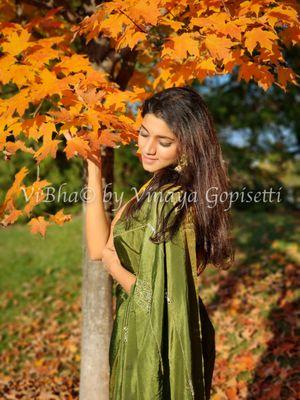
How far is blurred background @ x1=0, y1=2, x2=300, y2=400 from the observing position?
15.6 feet

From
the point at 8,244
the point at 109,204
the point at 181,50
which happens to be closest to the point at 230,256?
the point at 181,50

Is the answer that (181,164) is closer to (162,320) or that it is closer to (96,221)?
(96,221)

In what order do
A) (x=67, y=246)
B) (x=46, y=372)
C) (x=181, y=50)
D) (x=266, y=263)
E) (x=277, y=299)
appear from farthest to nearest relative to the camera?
1. (x=67, y=246)
2. (x=266, y=263)
3. (x=277, y=299)
4. (x=46, y=372)
5. (x=181, y=50)

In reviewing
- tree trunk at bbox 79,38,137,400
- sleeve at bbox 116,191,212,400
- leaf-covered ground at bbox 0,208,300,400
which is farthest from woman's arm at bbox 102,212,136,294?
leaf-covered ground at bbox 0,208,300,400

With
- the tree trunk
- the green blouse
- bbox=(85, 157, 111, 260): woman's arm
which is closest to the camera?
the green blouse

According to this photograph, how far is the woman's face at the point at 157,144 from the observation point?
222 cm

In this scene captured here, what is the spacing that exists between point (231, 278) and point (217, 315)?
51.0 inches

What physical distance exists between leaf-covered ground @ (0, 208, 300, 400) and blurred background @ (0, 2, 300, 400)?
0.05ft

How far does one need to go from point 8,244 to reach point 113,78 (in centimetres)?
778

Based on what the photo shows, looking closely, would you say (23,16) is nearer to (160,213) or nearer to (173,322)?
(160,213)

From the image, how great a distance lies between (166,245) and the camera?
6.79ft

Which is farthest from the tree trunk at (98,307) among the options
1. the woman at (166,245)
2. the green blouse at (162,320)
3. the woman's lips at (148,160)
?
the green blouse at (162,320)

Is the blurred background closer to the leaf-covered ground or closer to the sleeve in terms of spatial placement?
the leaf-covered ground

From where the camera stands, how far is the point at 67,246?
1012cm
